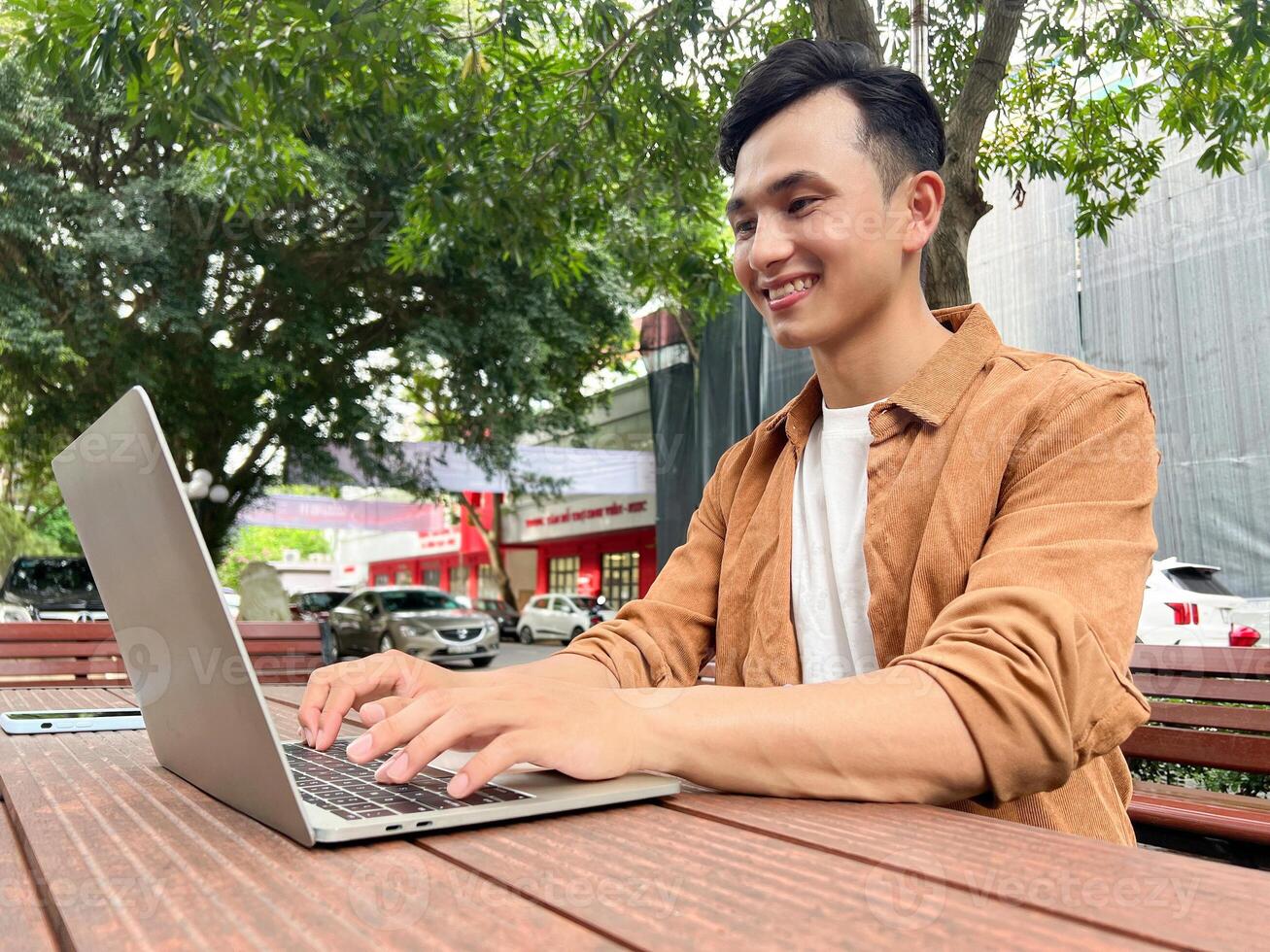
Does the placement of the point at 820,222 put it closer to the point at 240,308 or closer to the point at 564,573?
the point at 240,308

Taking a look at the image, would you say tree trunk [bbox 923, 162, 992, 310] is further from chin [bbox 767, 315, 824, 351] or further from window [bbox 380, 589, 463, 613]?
window [bbox 380, 589, 463, 613]

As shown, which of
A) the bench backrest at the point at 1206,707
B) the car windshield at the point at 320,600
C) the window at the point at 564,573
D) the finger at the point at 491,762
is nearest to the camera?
the finger at the point at 491,762

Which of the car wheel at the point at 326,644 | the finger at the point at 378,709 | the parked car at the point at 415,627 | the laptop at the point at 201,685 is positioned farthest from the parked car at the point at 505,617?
the laptop at the point at 201,685

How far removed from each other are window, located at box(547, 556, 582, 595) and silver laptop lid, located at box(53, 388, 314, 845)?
85.5ft

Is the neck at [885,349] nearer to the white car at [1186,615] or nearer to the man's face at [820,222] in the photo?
the man's face at [820,222]

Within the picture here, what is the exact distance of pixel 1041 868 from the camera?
721 millimetres

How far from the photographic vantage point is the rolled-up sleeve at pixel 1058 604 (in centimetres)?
98

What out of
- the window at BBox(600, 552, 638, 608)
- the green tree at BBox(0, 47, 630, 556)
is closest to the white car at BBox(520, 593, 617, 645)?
the window at BBox(600, 552, 638, 608)

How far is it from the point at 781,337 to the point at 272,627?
3529mm

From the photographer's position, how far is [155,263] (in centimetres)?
1042

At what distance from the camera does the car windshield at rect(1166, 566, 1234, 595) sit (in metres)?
9.29

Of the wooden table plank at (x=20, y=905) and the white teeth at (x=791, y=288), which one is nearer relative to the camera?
the wooden table plank at (x=20, y=905)

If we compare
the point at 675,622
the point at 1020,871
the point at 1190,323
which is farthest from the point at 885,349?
the point at 1190,323

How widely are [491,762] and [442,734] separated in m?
0.05
